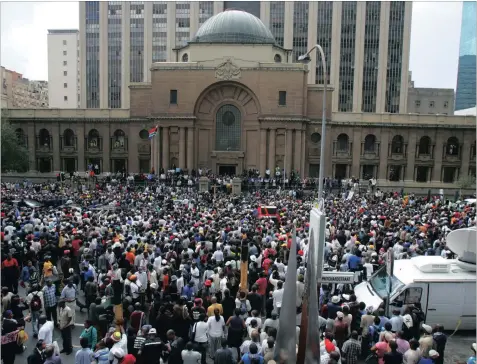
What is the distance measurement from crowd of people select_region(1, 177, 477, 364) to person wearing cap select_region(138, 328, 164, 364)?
18 millimetres

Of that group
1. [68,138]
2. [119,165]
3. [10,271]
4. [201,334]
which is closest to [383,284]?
[201,334]

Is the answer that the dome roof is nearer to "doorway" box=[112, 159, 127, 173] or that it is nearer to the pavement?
"doorway" box=[112, 159, 127, 173]

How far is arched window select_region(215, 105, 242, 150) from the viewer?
49.2 meters

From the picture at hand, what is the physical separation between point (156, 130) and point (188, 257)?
3260 centimetres

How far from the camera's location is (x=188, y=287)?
464 inches

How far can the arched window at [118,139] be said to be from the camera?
5338cm

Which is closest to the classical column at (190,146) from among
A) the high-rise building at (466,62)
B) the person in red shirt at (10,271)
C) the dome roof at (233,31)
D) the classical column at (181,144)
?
the classical column at (181,144)

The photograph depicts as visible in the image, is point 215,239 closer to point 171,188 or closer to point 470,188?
point 171,188

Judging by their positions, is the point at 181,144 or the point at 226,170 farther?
the point at 226,170

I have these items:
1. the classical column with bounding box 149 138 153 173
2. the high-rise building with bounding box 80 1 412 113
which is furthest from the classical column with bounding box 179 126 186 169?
the high-rise building with bounding box 80 1 412 113

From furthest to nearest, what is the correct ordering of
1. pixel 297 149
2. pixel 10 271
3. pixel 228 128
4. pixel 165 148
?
1. pixel 228 128
2. pixel 165 148
3. pixel 297 149
4. pixel 10 271

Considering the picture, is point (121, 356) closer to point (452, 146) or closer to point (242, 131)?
point (242, 131)

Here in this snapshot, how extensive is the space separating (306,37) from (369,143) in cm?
2677

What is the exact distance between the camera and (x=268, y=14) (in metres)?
72.7
